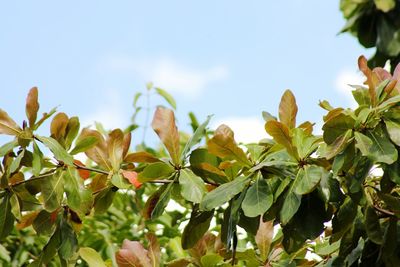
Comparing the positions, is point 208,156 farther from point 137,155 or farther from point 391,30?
point 391,30

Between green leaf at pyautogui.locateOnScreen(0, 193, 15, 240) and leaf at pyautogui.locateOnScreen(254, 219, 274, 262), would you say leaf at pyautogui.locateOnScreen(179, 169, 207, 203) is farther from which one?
green leaf at pyautogui.locateOnScreen(0, 193, 15, 240)

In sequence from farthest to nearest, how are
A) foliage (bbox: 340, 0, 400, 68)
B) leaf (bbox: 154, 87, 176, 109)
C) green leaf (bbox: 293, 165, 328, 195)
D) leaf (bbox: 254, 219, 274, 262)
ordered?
foliage (bbox: 340, 0, 400, 68) < leaf (bbox: 154, 87, 176, 109) < leaf (bbox: 254, 219, 274, 262) < green leaf (bbox: 293, 165, 328, 195)

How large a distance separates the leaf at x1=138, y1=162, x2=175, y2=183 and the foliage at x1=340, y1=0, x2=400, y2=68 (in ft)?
9.19

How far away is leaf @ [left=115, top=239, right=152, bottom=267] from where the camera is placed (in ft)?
4.84

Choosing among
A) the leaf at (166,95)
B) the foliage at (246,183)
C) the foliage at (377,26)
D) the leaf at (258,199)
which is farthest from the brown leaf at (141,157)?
the foliage at (377,26)

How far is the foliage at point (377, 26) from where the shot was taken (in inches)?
157

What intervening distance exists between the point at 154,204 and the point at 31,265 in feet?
0.98

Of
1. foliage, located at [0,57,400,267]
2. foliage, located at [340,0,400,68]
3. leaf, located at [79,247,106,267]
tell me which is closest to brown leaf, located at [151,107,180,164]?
foliage, located at [0,57,400,267]

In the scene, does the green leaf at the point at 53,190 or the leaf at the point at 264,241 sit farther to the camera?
the leaf at the point at 264,241

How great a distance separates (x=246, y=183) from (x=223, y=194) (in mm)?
55

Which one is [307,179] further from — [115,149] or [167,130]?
[115,149]

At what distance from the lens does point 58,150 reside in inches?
55.8

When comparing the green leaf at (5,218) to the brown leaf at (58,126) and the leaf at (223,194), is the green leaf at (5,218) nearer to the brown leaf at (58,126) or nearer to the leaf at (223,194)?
the brown leaf at (58,126)

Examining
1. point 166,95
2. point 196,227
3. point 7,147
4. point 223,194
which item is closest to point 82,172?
point 7,147
